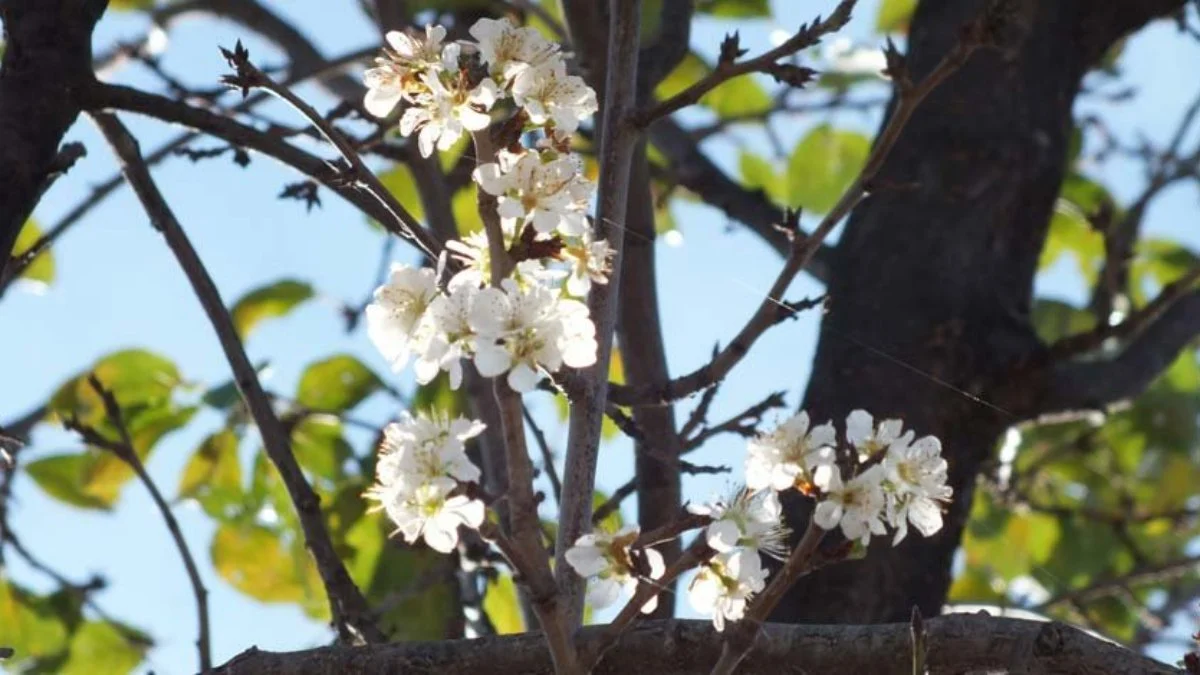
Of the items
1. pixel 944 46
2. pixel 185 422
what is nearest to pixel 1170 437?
pixel 944 46

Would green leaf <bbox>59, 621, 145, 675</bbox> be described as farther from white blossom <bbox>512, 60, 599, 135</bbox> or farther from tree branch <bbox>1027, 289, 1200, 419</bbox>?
white blossom <bbox>512, 60, 599, 135</bbox>

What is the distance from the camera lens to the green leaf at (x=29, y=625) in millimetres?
2840

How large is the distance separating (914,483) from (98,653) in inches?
81.9

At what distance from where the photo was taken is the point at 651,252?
80.7 inches

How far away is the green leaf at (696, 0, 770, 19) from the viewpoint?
117 inches

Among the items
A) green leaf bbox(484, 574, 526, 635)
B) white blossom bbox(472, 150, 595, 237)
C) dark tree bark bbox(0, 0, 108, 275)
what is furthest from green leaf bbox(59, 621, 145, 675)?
white blossom bbox(472, 150, 595, 237)

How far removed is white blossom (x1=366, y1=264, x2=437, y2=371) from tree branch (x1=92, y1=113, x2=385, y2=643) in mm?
677

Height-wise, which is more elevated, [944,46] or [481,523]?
[944,46]

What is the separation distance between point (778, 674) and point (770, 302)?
425 mm

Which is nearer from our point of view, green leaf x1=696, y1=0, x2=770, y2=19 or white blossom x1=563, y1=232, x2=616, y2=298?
white blossom x1=563, y1=232, x2=616, y2=298

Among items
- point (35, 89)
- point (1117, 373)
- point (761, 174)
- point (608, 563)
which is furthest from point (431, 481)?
point (761, 174)

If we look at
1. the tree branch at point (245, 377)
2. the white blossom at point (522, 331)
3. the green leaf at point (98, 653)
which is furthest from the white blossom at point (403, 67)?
the green leaf at point (98, 653)

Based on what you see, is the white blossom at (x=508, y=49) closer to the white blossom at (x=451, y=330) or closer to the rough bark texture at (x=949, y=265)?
the white blossom at (x=451, y=330)

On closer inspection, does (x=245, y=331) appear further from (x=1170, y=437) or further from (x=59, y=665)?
(x=1170, y=437)
